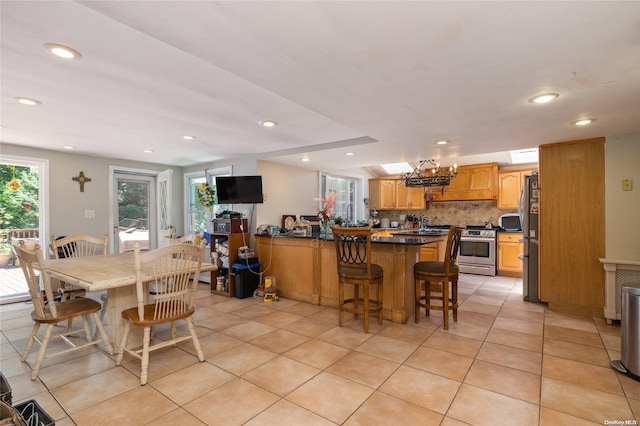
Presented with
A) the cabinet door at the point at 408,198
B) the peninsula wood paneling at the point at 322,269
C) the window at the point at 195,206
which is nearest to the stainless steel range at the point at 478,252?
the cabinet door at the point at 408,198

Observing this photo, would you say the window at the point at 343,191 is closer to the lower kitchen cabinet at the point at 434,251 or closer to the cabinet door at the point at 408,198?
the cabinet door at the point at 408,198

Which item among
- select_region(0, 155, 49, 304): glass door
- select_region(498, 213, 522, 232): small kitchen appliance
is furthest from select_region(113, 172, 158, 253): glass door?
select_region(498, 213, 522, 232): small kitchen appliance


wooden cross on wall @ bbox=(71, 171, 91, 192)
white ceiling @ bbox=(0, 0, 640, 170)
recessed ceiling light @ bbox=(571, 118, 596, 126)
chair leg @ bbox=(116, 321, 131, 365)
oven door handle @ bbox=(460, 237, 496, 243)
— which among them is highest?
white ceiling @ bbox=(0, 0, 640, 170)

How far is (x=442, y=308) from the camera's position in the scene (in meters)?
3.19

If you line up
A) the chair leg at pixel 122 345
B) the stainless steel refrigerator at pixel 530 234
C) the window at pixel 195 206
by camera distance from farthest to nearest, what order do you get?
the window at pixel 195 206 < the stainless steel refrigerator at pixel 530 234 < the chair leg at pixel 122 345

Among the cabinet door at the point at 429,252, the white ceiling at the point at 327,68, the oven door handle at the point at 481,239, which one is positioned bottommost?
the cabinet door at the point at 429,252

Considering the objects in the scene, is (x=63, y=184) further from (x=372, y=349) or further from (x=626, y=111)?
(x=626, y=111)

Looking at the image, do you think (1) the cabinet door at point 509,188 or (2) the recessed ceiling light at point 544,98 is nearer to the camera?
(2) the recessed ceiling light at point 544,98

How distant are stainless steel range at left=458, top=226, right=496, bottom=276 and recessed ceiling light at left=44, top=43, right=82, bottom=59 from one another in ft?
20.2

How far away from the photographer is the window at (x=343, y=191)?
644cm

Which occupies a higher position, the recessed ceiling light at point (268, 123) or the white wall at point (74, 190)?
the recessed ceiling light at point (268, 123)

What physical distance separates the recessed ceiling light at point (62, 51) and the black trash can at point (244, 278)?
3.13 m

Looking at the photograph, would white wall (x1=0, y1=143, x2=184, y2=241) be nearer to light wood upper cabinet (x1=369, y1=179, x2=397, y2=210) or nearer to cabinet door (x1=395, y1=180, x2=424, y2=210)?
light wood upper cabinet (x1=369, y1=179, x2=397, y2=210)

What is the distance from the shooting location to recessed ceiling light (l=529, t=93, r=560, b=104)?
2302 mm
